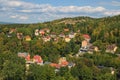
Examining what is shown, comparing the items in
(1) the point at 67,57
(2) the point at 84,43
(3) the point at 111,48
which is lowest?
(2) the point at 84,43

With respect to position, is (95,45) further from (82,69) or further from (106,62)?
(82,69)

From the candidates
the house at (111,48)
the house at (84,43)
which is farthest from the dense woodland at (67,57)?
the house at (84,43)

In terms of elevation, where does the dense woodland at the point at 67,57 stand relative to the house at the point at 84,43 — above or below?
above

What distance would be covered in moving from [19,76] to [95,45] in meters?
32.4

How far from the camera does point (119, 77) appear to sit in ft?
164

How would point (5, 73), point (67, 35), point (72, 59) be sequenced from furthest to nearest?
point (67, 35), point (72, 59), point (5, 73)

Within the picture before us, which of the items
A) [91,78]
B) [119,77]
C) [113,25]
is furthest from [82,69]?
[113,25]

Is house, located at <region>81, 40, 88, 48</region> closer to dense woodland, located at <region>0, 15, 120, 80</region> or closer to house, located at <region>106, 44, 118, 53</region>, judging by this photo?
dense woodland, located at <region>0, 15, 120, 80</region>

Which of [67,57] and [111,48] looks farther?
[111,48]

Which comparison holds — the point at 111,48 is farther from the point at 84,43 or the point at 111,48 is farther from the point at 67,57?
the point at 84,43

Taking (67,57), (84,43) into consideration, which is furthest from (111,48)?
(84,43)

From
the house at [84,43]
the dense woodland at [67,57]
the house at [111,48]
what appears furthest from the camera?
the house at [84,43]

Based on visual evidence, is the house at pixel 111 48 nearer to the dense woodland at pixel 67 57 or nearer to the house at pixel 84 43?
the dense woodland at pixel 67 57

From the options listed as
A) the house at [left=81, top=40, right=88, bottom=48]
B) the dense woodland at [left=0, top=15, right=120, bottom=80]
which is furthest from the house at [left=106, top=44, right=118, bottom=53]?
the house at [left=81, top=40, right=88, bottom=48]
